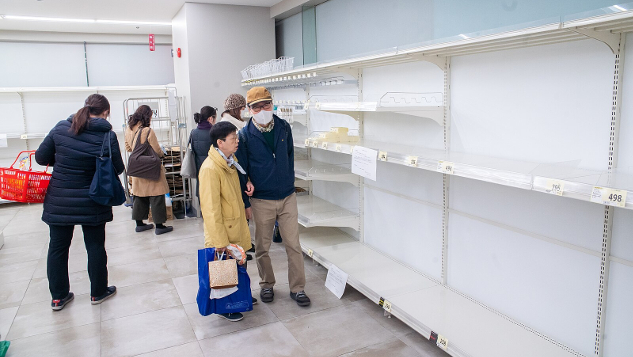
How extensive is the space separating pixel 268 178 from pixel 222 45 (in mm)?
3744

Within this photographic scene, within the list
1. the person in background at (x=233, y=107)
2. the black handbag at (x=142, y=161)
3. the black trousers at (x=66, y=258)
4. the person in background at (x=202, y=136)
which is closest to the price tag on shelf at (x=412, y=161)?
the black trousers at (x=66, y=258)

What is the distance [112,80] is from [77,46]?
881mm

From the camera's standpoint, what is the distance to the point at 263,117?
3.46 m

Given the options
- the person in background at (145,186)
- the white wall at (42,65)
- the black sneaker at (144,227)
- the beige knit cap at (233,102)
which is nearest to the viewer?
the beige knit cap at (233,102)

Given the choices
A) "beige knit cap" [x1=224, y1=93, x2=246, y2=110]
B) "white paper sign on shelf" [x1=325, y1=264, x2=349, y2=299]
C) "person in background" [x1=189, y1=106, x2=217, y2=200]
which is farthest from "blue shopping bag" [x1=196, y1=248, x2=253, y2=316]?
"person in background" [x1=189, y1=106, x2=217, y2=200]

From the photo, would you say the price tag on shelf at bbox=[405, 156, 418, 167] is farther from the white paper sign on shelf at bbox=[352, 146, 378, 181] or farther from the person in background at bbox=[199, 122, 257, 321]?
the person in background at bbox=[199, 122, 257, 321]

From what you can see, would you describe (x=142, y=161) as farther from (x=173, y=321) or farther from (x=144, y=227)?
(x=173, y=321)

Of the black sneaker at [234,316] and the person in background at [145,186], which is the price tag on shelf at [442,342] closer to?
the black sneaker at [234,316]

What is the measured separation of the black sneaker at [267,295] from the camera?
3750 millimetres

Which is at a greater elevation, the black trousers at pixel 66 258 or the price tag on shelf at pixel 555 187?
the price tag on shelf at pixel 555 187

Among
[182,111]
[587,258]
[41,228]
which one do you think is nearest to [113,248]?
[41,228]

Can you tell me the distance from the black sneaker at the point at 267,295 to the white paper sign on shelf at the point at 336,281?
492 millimetres

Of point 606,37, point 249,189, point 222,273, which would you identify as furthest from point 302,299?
point 606,37

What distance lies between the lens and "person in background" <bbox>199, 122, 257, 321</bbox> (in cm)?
314
